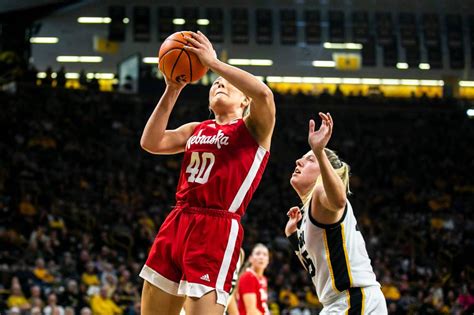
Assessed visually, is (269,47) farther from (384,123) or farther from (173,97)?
(173,97)

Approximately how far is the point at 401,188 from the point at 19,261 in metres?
13.6

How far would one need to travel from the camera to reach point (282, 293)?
655 inches

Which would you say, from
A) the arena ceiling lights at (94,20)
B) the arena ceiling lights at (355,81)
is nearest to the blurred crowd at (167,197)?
the arena ceiling lights at (355,81)

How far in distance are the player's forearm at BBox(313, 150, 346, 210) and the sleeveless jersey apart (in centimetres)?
27

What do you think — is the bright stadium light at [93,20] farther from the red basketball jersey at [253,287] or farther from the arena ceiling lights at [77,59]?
the red basketball jersey at [253,287]

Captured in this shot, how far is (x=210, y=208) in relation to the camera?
14.8 feet

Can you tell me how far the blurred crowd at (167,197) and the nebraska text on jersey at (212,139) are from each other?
7984mm

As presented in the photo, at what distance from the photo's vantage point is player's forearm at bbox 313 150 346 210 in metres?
4.33

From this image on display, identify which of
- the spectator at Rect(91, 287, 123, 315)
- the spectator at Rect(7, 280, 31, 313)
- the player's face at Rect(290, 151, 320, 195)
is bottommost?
the spectator at Rect(91, 287, 123, 315)

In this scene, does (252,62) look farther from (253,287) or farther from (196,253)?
(196,253)

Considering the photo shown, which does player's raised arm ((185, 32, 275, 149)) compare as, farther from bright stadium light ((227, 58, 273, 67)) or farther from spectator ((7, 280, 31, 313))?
bright stadium light ((227, 58, 273, 67))

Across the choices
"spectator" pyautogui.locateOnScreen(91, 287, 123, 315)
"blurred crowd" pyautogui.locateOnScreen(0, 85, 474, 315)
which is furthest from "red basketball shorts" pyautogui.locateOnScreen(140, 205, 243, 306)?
"spectator" pyautogui.locateOnScreen(91, 287, 123, 315)

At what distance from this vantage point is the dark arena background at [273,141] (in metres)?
16.8

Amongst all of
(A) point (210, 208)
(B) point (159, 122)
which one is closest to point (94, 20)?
(B) point (159, 122)
